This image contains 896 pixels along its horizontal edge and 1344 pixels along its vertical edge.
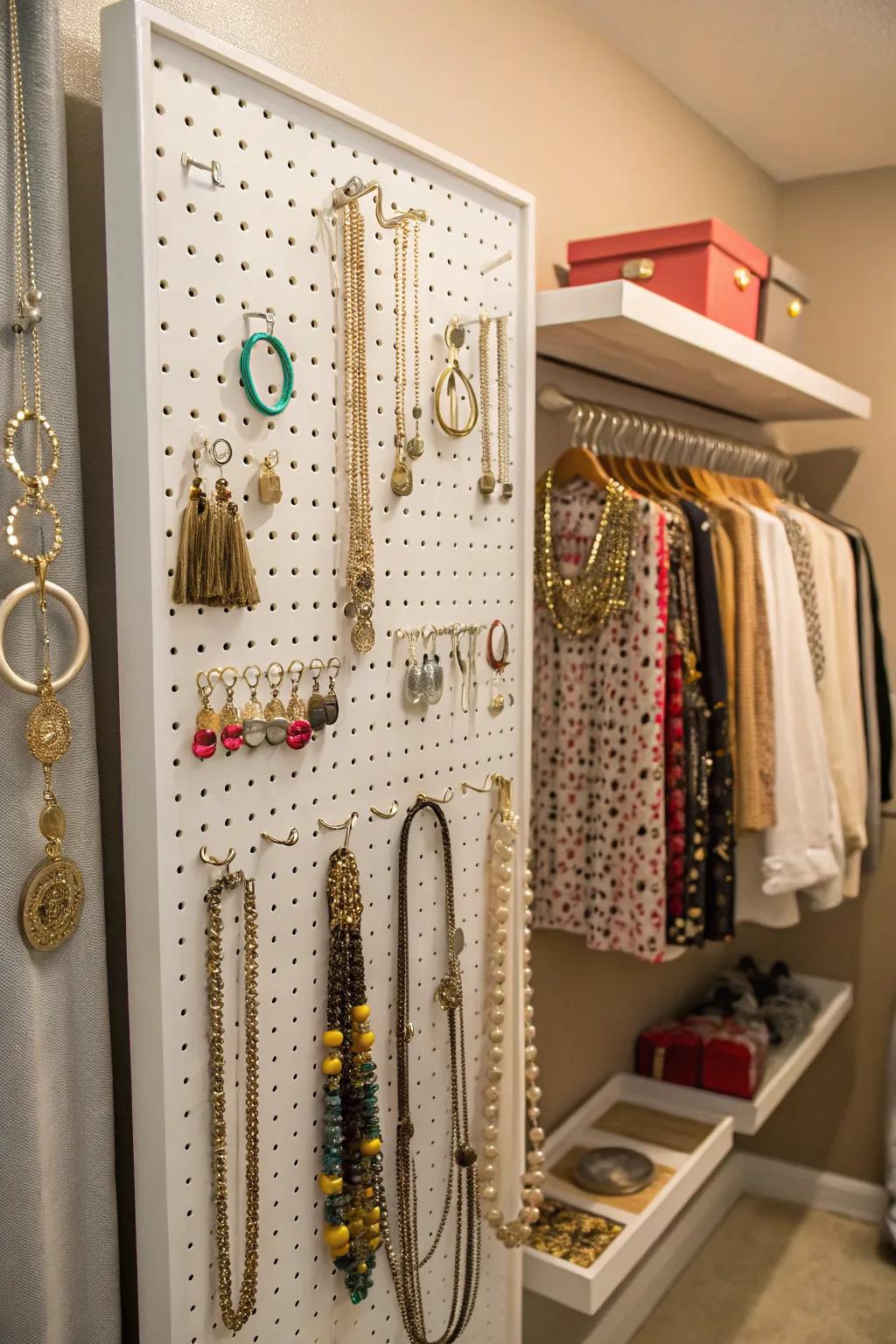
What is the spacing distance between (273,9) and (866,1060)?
292 centimetres

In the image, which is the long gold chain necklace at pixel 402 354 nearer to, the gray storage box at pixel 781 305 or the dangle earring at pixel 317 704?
the dangle earring at pixel 317 704

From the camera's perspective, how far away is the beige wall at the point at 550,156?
127cm

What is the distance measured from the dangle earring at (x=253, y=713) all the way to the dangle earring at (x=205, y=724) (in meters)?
0.05

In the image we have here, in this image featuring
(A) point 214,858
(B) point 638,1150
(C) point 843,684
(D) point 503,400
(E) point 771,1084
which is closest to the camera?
Result: (A) point 214,858

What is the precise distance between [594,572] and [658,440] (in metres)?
0.57

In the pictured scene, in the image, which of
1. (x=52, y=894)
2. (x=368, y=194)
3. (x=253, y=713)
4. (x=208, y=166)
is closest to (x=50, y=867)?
(x=52, y=894)

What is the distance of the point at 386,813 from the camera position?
4.77 ft

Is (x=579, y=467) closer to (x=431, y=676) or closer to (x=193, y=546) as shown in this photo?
(x=431, y=676)

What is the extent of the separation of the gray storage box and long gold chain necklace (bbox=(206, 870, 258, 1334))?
1657mm

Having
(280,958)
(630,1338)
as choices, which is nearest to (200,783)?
(280,958)

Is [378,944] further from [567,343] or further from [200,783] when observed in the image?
[567,343]

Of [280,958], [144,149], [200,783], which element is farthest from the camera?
[280,958]

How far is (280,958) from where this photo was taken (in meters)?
1.30

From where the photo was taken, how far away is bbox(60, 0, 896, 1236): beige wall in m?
1.27
